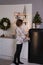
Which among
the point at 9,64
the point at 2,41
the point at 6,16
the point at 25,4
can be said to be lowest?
the point at 9,64

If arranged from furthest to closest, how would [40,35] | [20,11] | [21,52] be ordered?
[20,11], [21,52], [40,35]

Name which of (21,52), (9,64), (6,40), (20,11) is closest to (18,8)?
(20,11)

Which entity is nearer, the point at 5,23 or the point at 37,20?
the point at 37,20

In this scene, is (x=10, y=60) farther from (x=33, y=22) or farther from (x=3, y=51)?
(x=33, y=22)

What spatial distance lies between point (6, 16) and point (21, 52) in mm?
1304

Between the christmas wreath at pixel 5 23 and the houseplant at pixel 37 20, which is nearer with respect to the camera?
the houseplant at pixel 37 20

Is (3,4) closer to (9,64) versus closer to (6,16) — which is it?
(6,16)

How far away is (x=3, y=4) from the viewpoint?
504 centimetres

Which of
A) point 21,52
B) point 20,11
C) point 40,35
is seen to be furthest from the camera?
point 20,11

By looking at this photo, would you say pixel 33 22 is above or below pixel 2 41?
above

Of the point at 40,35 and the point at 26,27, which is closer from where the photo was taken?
the point at 40,35

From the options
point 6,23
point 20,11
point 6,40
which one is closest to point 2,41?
point 6,40

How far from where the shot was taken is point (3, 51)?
482 centimetres

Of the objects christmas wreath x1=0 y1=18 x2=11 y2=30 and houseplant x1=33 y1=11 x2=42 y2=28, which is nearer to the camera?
houseplant x1=33 y1=11 x2=42 y2=28
